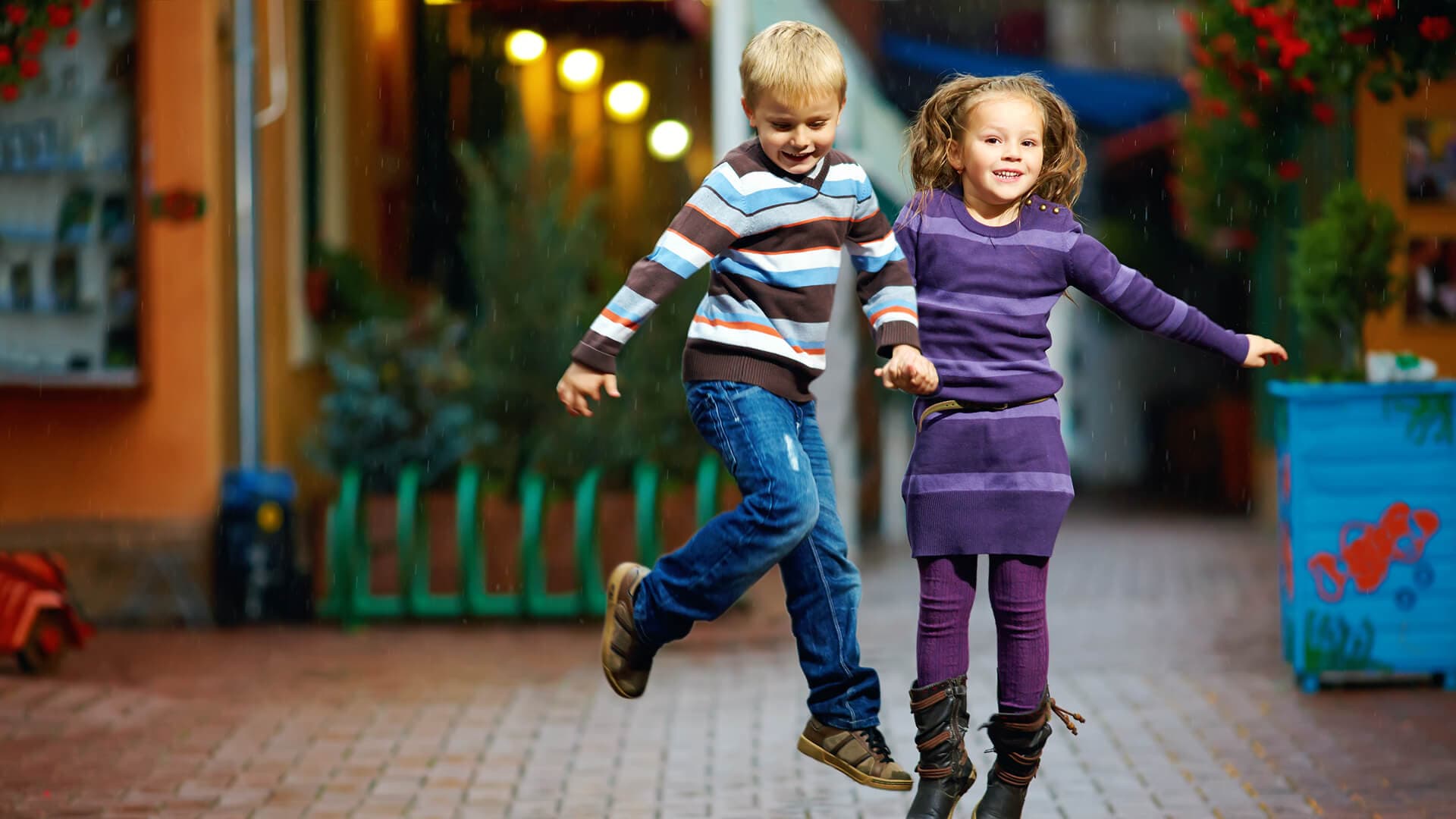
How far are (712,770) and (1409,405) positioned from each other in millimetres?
2816

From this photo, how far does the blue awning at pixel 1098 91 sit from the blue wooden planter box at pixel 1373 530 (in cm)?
898

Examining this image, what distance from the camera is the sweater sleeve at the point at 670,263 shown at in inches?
156

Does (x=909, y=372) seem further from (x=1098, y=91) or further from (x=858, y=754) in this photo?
(x=1098, y=91)

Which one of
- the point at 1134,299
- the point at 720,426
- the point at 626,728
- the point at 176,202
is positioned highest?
the point at 176,202

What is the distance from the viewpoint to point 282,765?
5.71 m

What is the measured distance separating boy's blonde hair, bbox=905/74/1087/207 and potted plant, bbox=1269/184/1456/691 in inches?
104

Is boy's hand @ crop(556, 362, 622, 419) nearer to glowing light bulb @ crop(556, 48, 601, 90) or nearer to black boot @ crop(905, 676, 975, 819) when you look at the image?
black boot @ crop(905, 676, 975, 819)

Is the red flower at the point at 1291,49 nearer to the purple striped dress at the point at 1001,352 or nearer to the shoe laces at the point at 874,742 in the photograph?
the purple striped dress at the point at 1001,352

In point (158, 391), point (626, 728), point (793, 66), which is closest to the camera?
point (793, 66)

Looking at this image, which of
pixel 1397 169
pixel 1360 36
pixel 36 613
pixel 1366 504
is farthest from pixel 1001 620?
pixel 1397 169

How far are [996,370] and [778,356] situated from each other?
47 centimetres

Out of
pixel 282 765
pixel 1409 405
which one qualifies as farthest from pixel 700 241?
pixel 1409 405

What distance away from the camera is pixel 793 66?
151 inches

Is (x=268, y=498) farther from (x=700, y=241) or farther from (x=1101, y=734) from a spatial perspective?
(x=700, y=241)
